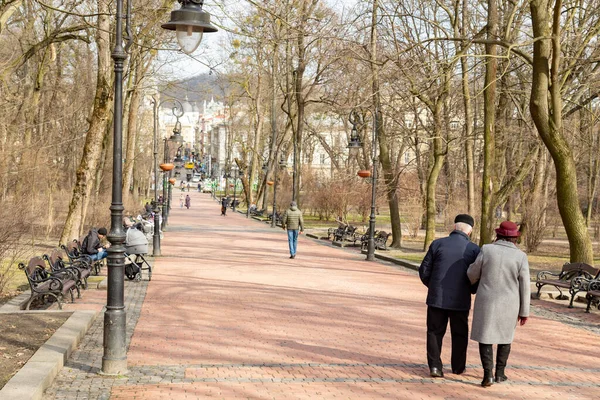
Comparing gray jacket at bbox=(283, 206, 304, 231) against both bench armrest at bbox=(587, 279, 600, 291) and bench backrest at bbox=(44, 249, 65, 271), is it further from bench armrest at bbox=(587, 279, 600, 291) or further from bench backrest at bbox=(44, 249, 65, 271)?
bench armrest at bbox=(587, 279, 600, 291)

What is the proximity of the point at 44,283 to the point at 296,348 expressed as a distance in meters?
5.42

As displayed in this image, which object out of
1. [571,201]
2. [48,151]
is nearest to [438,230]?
[48,151]

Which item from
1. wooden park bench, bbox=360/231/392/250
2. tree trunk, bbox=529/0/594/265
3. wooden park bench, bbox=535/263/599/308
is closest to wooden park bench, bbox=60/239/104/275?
wooden park bench, bbox=535/263/599/308

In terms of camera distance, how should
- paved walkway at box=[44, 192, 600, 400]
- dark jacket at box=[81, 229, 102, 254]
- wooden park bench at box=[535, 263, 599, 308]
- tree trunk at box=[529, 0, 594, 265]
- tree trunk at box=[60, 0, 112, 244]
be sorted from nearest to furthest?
paved walkway at box=[44, 192, 600, 400] → wooden park bench at box=[535, 263, 599, 308] → tree trunk at box=[529, 0, 594, 265] → dark jacket at box=[81, 229, 102, 254] → tree trunk at box=[60, 0, 112, 244]

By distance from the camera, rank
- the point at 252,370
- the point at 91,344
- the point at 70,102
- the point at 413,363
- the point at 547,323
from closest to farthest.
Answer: the point at 252,370 → the point at 413,363 → the point at 91,344 → the point at 547,323 → the point at 70,102

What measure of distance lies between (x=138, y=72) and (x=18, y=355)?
1230 inches

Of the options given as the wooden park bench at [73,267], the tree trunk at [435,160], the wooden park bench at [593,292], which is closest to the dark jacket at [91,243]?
the wooden park bench at [73,267]

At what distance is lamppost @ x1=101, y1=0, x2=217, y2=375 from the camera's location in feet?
29.9

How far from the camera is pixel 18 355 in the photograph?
9422mm

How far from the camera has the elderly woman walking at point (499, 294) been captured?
8.70 m

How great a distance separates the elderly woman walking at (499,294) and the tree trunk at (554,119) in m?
10.9

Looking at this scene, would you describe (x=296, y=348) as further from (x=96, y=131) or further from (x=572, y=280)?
(x=96, y=131)

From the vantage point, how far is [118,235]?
9508mm

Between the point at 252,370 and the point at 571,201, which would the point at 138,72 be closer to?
the point at 571,201
